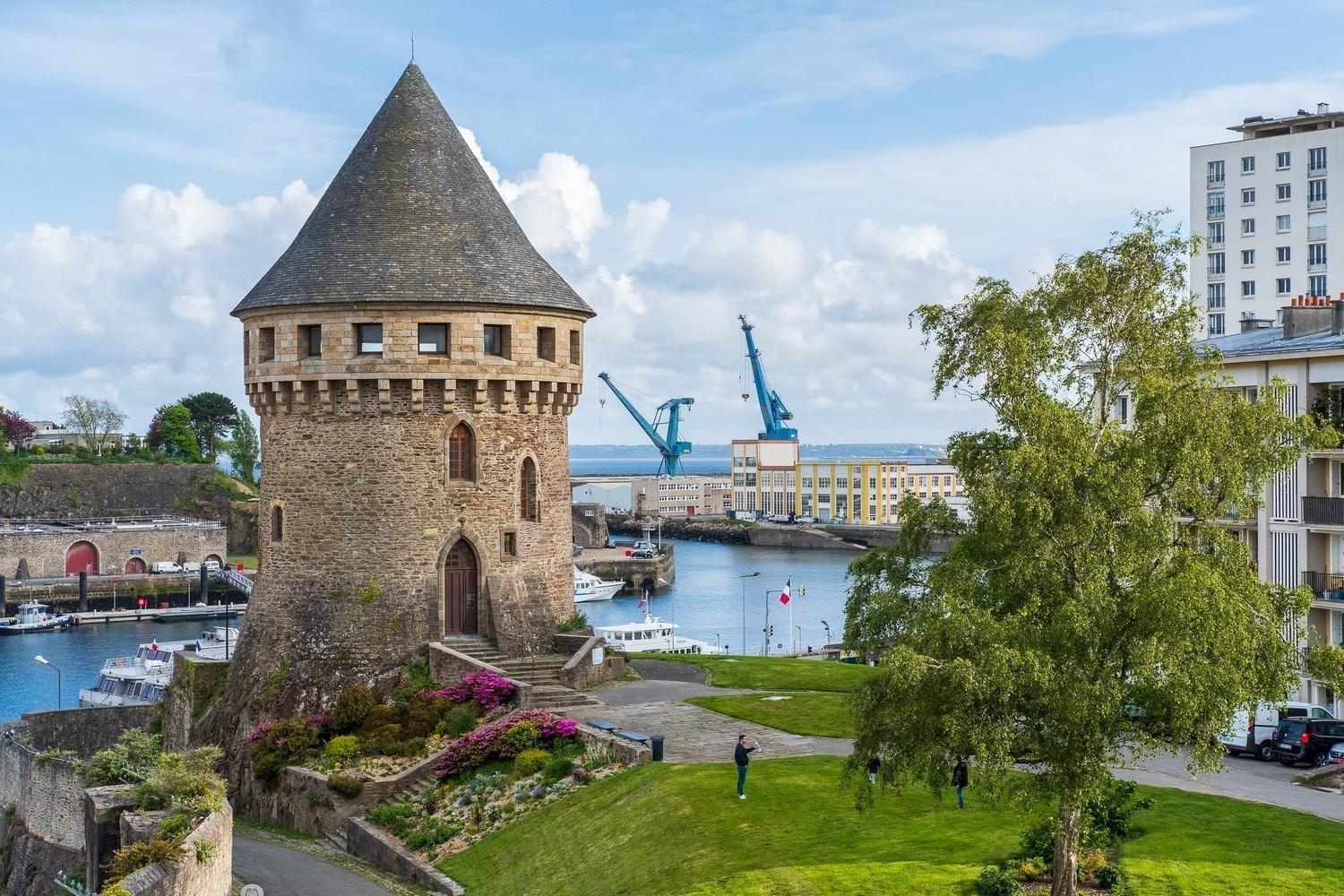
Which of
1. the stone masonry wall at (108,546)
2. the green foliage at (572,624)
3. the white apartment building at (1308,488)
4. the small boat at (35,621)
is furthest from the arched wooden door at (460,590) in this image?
the stone masonry wall at (108,546)

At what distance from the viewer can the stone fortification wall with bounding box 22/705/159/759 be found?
38844mm

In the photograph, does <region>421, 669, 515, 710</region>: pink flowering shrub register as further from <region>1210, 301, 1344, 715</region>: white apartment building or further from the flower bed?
<region>1210, 301, 1344, 715</region>: white apartment building

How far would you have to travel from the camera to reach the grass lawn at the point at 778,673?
3566 centimetres

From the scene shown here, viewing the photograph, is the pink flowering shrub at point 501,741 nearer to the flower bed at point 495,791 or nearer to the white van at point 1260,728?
the flower bed at point 495,791

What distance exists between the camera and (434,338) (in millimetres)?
33906

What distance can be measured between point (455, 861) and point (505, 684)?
610 cm

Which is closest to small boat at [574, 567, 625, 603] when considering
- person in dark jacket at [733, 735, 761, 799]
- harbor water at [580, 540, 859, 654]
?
harbor water at [580, 540, 859, 654]

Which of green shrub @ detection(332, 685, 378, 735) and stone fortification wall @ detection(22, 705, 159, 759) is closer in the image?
green shrub @ detection(332, 685, 378, 735)

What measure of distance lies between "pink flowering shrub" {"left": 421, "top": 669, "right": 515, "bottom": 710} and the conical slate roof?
8057 millimetres

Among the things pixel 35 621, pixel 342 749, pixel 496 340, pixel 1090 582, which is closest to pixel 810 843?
pixel 1090 582

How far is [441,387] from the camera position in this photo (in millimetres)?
33594

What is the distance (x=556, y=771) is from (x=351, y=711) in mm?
6561

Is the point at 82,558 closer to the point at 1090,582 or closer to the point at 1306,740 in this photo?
the point at 1306,740

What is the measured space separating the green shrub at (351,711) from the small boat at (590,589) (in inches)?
3271
